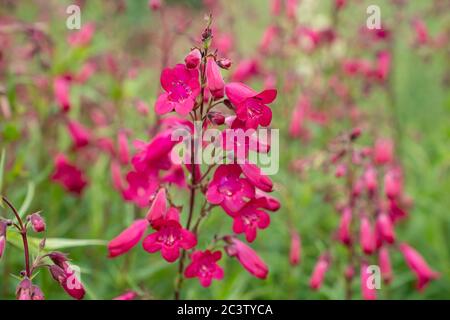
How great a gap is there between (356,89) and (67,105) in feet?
12.6

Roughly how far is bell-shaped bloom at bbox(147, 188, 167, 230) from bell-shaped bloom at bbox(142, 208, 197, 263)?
0.02 meters

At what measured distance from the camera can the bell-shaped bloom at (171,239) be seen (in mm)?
2195

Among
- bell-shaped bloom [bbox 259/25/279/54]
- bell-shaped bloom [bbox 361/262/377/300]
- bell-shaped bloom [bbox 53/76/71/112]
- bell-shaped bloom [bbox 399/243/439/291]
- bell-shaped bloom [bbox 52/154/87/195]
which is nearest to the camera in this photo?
bell-shaped bloom [bbox 361/262/377/300]

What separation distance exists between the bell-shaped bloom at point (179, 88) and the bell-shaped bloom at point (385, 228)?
1544mm

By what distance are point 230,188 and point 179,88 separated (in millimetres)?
424

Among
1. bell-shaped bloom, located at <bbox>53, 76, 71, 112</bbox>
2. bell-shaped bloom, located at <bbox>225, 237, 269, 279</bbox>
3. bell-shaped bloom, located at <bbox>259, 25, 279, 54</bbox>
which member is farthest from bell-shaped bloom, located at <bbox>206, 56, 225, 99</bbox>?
bell-shaped bloom, located at <bbox>259, 25, 279, 54</bbox>

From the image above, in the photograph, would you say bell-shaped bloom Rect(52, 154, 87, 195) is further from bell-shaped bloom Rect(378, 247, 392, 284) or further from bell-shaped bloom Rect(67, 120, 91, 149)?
bell-shaped bloom Rect(378, 247, 392, 284)

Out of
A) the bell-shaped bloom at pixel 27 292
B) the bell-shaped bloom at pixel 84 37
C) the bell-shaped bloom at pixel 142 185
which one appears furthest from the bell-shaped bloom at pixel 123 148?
the bell-shaped bloom at pixel 27 292

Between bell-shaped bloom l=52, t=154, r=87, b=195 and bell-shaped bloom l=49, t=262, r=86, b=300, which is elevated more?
bell-shaped bloom l=52, t=154, r=87, b=195

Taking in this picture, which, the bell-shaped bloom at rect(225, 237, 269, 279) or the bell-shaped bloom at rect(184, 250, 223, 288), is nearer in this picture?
the bell-shaped bloom at rect(184, 250, 223, 288)

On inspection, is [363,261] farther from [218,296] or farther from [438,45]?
[438,45]

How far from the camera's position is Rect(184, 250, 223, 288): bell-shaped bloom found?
91.5 inches

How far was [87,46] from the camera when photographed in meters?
4.21

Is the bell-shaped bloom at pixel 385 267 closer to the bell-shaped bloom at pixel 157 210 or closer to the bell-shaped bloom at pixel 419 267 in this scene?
the bell-shaped bloom at pixel 419 267
